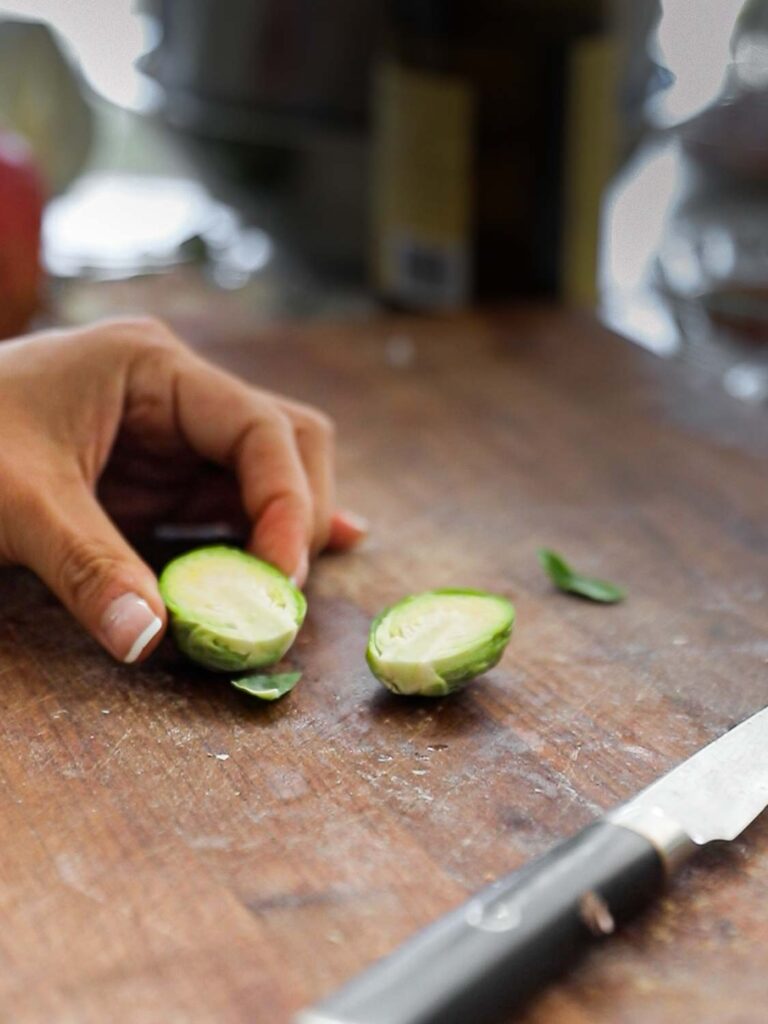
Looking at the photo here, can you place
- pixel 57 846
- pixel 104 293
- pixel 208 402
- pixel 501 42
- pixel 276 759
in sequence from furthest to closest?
pixel 104 293, pixel 501 42, pixel 208 402, pixel 276 759, pixel 57 846

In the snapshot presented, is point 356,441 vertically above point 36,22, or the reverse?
point 36,22

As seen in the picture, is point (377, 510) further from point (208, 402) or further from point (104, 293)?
point (104, 293)

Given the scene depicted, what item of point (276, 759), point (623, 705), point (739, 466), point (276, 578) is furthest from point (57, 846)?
point (739, 466)

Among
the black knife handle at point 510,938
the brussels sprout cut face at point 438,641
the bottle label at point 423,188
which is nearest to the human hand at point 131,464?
the brussels sprout cut face at point 438,641

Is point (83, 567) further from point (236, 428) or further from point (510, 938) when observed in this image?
point (510, 938)

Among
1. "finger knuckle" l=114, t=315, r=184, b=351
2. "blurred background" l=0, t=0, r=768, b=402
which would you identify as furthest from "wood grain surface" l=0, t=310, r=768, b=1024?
"blurred background" l=0, t=0, r=768, b=402

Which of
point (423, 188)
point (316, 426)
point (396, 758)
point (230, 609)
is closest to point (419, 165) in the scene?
point (423, 188)

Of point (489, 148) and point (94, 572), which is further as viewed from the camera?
point (489, 148)
